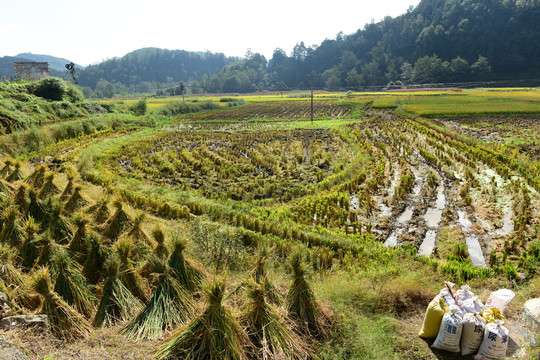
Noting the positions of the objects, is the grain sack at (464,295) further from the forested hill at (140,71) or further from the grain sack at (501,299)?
the forested hill at (140,71)

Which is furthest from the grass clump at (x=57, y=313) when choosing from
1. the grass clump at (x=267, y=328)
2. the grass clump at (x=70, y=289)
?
the grass clump at (x=267, y=328)

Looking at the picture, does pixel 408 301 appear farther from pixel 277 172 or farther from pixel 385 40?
pixel 385 40

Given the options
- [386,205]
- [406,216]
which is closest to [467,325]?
[406,216]

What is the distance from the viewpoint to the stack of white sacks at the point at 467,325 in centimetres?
382

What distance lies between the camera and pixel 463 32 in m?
95.9

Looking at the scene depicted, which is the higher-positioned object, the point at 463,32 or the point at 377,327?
the point at 463,32

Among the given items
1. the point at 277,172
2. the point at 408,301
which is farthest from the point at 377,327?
the point at 277,172

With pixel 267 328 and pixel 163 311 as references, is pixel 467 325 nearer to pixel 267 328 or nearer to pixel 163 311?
pixel 267 328

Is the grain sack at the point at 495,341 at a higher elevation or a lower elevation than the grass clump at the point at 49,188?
lower

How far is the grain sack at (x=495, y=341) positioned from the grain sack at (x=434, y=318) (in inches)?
20.6

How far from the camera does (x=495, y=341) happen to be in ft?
12.4

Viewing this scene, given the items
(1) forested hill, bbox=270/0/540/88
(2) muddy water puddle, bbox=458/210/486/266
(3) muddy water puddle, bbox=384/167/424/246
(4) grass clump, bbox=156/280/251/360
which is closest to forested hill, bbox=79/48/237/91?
(1) forested hill, bbox=270/0/540/88

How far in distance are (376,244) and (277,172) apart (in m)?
8.05

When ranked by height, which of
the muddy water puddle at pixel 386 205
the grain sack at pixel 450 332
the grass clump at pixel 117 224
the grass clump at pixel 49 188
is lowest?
the muddy water puddle at pixel 386 205
